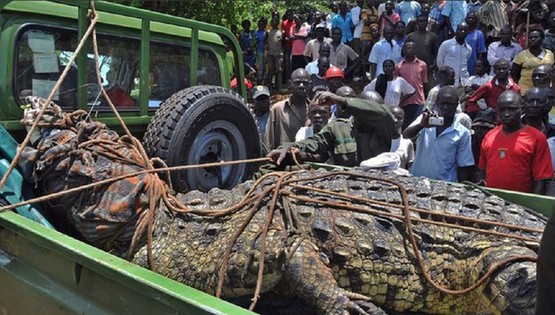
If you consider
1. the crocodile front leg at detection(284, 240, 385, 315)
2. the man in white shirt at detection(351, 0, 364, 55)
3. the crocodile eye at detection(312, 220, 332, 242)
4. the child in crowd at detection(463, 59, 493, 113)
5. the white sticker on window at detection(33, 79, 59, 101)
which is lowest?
the crocodile front leg at detection(284, 240, 385, 315)

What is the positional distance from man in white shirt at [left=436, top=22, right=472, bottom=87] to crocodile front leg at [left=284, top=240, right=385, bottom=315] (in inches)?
246

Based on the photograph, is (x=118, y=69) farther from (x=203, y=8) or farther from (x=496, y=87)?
(x=203, y=8)

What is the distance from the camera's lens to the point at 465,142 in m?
4.44

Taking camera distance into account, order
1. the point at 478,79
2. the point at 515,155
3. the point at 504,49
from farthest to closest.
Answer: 1. the point at 504,49
2. the point at 478,79
3. the point at 515,155

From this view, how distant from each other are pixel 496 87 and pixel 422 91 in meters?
1.33

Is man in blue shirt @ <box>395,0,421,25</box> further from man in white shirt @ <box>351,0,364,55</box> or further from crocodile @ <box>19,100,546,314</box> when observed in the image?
crocodile @ <box>19,100,546,314</box>

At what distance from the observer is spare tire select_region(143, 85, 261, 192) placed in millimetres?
3570

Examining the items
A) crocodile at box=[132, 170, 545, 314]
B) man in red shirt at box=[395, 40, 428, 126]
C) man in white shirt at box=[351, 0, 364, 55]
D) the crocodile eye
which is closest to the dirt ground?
man in white shirt at box=[351, 0, 364, 55]

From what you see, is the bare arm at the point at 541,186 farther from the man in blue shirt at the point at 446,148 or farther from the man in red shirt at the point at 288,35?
the man in red shirt at the point at 288,35

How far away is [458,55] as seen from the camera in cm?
826

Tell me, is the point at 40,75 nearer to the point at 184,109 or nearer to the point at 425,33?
the point at 184,109

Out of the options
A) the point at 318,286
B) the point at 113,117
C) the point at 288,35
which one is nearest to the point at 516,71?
the point at 113,117

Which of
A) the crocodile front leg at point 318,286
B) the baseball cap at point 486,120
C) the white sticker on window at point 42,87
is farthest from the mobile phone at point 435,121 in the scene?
the white sticker on window at point 42,87

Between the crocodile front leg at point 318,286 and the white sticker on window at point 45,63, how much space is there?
1.91 meters
